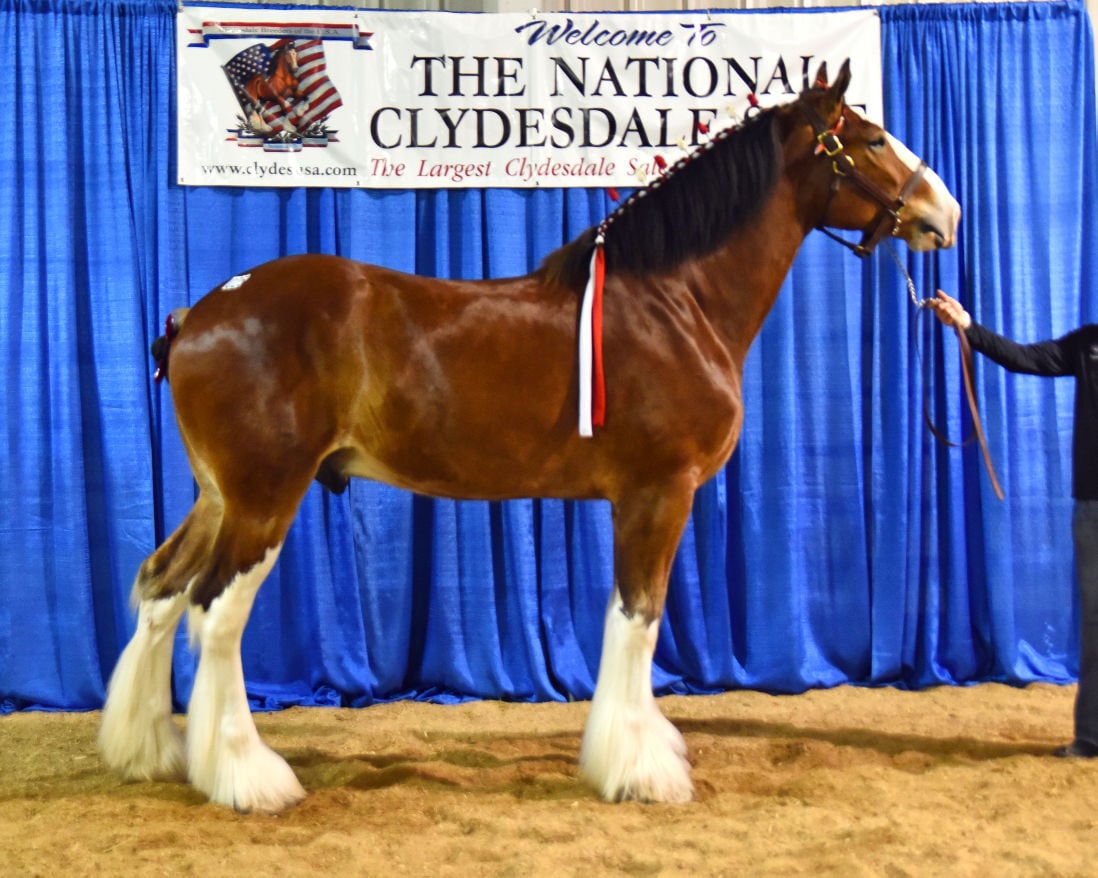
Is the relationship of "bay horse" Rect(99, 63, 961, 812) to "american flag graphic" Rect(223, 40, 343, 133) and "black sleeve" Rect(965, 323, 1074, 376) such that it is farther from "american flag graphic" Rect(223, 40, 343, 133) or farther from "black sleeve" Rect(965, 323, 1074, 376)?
"american flag graphic" Rect(223, 40, 343, 133)

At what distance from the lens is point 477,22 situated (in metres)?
3.92

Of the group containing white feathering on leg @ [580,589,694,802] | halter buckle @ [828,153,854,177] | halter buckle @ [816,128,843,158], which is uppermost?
halter buckle @ [816,128,843,158]

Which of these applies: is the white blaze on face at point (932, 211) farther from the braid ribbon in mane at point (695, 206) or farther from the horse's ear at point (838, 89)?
the braid ribbon in mane at point (695, 206)

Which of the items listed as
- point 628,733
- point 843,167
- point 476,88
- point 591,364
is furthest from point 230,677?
point 476,88

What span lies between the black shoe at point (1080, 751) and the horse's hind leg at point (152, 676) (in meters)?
2.66

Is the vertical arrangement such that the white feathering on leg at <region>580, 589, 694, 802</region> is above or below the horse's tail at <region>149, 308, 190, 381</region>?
below

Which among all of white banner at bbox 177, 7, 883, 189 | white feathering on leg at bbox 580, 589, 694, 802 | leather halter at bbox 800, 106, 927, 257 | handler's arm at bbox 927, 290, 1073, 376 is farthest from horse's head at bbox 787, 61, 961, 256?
white feathering on leg at bbox 580, 589, 694, 802

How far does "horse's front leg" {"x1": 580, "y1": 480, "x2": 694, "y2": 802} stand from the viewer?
268 centimetres

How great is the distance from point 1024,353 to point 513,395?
1609 mm

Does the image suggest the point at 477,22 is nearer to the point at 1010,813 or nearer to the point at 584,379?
the point at 584,379

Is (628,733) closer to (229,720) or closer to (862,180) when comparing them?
(229,720)

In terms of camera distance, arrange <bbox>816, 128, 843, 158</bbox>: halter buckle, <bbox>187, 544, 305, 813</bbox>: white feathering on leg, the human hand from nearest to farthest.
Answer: <bbox>187, 544, 305, 813</bbox>: white feathering on leg < <bbox>816, 128, 843, 158</bbox>: halter buckle < the human hand

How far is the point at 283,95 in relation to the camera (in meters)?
3.87

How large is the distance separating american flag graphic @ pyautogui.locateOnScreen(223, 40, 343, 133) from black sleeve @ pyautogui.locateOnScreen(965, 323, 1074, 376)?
253 centimetres
